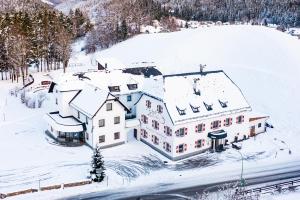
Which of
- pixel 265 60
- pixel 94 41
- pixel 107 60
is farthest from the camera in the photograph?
pixel 94 41

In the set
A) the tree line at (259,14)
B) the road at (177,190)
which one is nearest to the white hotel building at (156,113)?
the road at (177,190)

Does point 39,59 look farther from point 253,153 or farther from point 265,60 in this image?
point 253,153

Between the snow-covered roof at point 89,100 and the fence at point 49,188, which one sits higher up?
the snow-covered roof at point 89,100

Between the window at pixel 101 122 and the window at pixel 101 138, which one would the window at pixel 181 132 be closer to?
the window at pixel 101 122

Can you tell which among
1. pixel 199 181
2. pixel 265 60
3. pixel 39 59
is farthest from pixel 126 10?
pixel 199 181

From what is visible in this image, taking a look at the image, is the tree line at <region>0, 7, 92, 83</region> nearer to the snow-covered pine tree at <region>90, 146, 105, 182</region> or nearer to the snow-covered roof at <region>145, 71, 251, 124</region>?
the snow-covered roof at <region>145, 71, 251, 124</region>

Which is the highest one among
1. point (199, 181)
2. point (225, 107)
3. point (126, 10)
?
point (126, 10)
